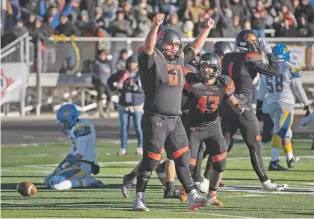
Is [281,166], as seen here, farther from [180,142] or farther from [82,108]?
[82,108]

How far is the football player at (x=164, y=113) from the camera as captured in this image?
12.8 m

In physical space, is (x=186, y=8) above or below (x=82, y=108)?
above

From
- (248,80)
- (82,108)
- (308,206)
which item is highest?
(248,80)

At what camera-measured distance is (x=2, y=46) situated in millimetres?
31750

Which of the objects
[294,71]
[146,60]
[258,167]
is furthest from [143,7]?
[146,60]

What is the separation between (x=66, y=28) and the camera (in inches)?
1259

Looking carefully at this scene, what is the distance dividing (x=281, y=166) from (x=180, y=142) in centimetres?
577

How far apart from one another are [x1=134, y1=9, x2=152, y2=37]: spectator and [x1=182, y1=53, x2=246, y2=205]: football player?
731 inches

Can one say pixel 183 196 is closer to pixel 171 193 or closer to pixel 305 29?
pixel 171 193

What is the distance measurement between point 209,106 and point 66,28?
18.8 metres

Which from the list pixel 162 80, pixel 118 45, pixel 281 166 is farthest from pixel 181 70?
pixel 118 45

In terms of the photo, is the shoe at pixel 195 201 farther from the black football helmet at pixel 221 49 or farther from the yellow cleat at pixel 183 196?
the black football helmet at pixel 221 49

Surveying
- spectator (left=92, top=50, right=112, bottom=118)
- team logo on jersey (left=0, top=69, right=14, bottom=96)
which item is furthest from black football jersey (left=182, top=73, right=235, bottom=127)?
team logo on jersey (left=0, top=69, right=14, bottom=96)

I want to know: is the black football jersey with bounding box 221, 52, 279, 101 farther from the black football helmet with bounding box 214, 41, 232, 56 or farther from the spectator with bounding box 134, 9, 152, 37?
the spectator with bounding box 134, 9, 152, 37
